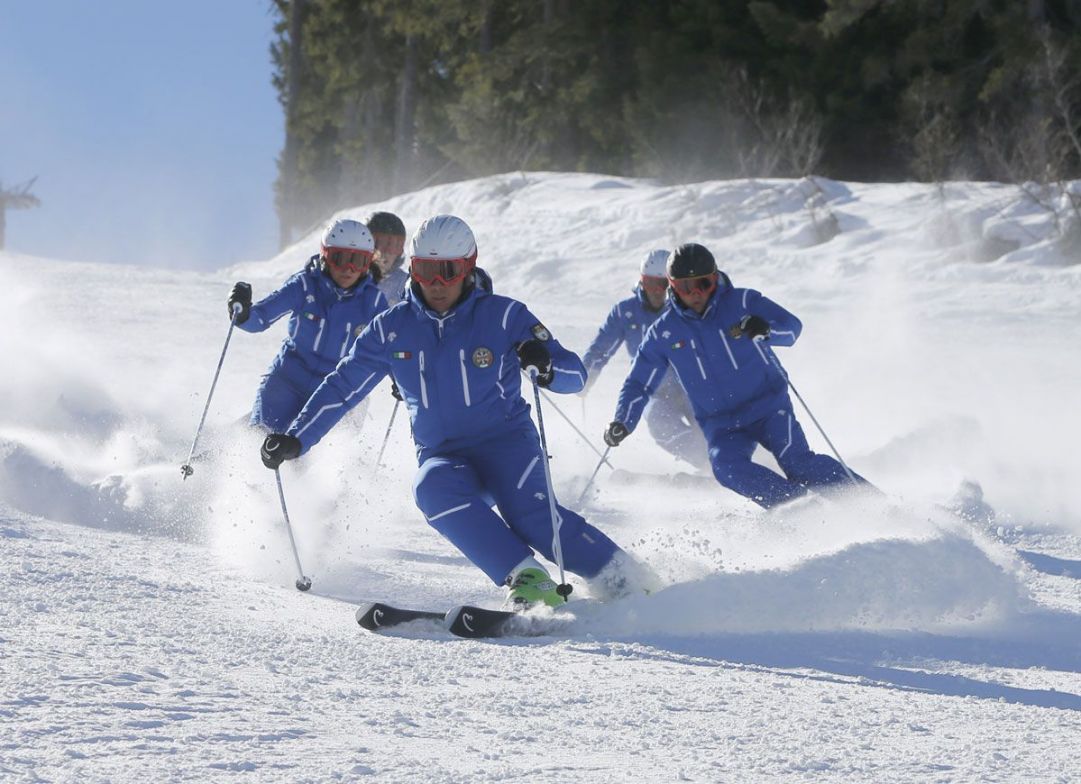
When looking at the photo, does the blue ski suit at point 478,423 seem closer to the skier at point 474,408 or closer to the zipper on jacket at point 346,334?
the skier at point 474,408

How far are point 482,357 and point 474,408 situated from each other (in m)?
0.21

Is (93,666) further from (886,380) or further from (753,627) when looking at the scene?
(886,380)

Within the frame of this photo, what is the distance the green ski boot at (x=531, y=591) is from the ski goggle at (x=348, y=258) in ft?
10.0

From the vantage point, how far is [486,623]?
15.6 feet

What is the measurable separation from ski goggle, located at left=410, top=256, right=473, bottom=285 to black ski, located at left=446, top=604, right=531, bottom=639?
1282 mm

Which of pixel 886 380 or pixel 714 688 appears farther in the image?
pixel 886 380

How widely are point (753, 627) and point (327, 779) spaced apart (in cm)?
220

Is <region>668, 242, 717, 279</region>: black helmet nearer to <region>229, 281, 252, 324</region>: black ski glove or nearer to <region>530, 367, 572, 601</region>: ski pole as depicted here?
<region>530, 367, 572, 601</region>: ski pole

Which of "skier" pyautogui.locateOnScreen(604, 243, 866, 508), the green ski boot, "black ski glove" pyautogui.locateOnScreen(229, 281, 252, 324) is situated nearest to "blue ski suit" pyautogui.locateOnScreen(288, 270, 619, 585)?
the green ski boot

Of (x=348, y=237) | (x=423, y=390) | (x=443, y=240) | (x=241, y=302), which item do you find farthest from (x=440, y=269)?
(x=241, y=302)

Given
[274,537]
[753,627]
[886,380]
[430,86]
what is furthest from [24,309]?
[430,86]

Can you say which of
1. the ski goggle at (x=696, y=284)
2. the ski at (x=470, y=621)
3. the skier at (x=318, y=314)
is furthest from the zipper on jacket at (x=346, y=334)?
the ski at (x=470, y=621)

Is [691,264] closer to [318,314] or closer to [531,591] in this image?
[318,314]

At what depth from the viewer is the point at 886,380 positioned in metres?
13.7
